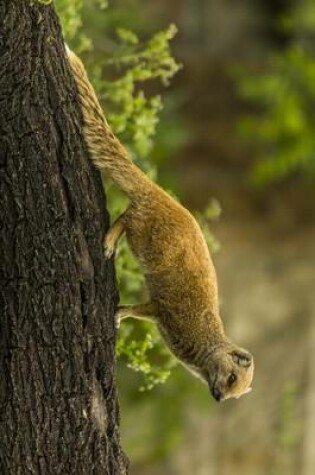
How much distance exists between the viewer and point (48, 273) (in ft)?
17.6

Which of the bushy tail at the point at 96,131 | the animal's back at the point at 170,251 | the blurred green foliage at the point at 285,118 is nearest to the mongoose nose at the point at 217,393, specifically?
the animal's back at the point at 170,251

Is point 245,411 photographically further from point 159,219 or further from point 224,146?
point 159,219

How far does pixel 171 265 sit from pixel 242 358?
20.5 inches

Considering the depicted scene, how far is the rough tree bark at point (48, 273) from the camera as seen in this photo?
5188mm

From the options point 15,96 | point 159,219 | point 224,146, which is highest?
point 224,146

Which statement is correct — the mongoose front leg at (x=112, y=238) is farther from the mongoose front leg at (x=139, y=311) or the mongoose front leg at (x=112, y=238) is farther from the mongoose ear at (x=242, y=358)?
the mongoose ear at (x=242, y=358)

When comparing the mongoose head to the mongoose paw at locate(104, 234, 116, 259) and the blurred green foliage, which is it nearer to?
the mongoose paw at locate(104, 234, 116, 259)

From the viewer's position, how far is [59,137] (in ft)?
17.4

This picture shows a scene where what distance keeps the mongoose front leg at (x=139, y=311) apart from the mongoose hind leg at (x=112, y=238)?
29cm

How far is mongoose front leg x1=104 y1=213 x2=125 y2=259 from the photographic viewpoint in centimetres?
554

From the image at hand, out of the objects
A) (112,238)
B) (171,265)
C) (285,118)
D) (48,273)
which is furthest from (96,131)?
(285,118)

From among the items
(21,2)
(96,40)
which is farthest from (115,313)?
(96,40)

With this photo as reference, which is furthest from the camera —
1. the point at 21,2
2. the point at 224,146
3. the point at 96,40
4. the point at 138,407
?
the point at 224,146

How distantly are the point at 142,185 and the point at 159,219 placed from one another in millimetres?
151
